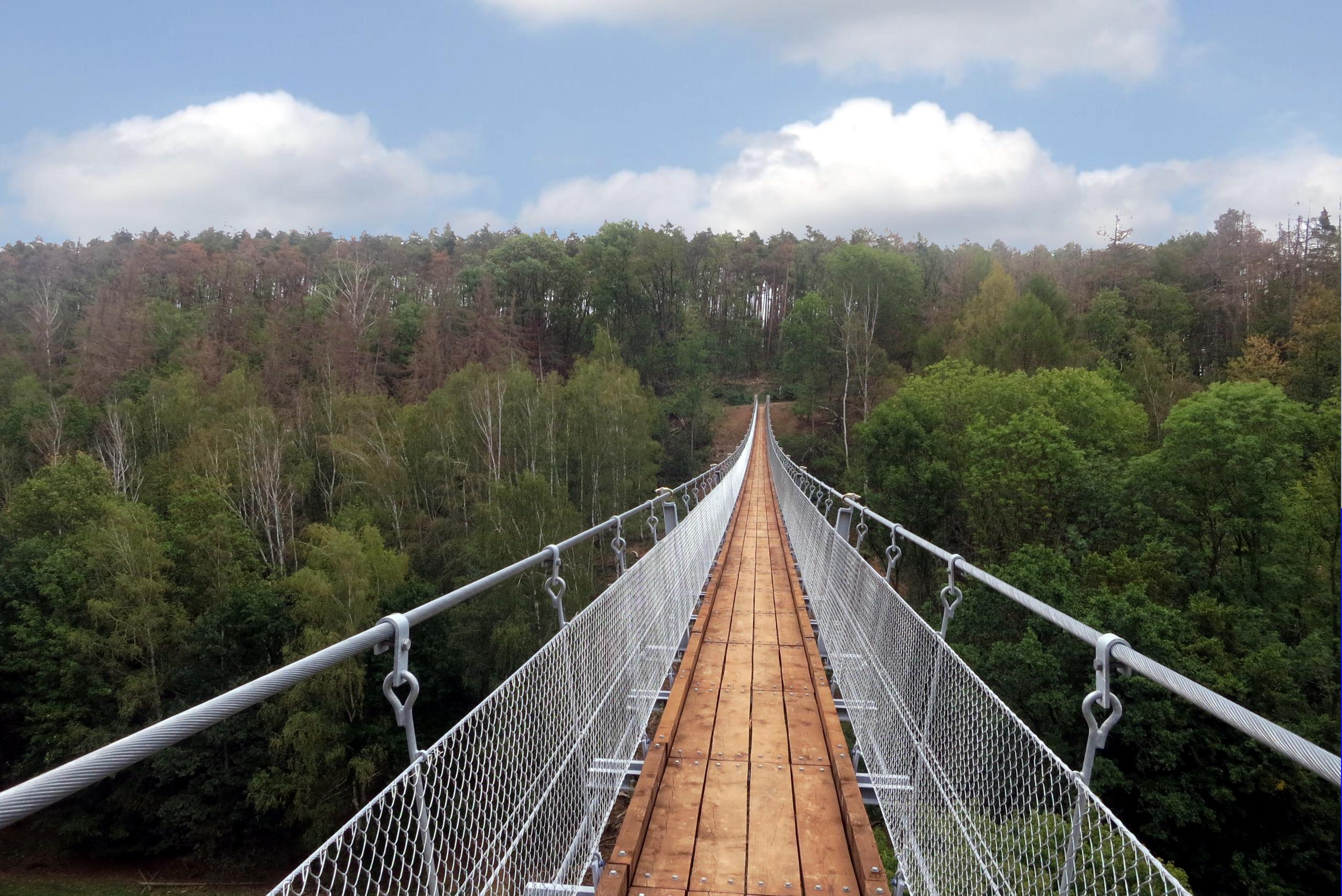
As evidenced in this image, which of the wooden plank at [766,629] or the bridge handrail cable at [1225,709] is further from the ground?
the bridge handrail cable at [1225,709]

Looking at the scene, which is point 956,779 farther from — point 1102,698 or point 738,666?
point 738,666

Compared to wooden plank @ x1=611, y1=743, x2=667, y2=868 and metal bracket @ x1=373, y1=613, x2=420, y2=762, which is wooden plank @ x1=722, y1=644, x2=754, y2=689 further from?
metal bracket @ x1=373, y1=613, x2=420, y2=762

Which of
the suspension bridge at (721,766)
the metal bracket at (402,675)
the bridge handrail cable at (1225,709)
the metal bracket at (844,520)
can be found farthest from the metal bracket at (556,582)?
the metal bracket at (844,520)

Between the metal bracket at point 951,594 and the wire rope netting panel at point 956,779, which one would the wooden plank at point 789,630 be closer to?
Result: the wire rope netting panel at point 956,779

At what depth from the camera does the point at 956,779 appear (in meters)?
2.16

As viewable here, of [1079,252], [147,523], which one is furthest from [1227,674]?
[1079,252]

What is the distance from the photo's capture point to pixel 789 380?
45.1 meters

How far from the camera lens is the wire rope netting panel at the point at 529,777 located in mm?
1353

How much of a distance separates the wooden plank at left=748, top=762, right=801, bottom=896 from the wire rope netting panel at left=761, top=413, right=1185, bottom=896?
325 millimetres

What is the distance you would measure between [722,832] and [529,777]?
83 cm

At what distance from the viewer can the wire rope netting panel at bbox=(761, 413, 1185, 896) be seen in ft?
4.93

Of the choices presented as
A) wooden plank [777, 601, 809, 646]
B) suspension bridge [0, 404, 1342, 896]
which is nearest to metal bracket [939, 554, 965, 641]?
suspension bridge [0, 404, 1342, 896]

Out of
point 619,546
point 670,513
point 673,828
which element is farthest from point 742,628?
point 673,828

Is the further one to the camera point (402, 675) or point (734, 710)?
point (734, 710)
